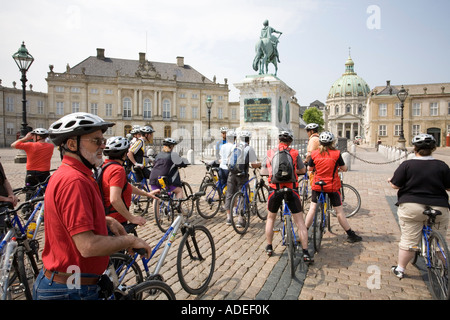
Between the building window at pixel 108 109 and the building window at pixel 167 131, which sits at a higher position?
the building window at pixel 108 109

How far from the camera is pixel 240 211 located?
639cm

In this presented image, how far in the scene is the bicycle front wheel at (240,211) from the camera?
630cm

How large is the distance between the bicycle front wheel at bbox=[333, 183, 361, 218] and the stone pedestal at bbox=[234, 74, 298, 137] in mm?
9957

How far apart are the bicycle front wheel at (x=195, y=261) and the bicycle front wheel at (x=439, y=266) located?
2759 millimetres

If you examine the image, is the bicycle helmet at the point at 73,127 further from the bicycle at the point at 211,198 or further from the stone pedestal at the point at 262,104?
the stone pedestal at the point at 262,104

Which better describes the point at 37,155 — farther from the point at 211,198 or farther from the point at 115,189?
the point at 115,189

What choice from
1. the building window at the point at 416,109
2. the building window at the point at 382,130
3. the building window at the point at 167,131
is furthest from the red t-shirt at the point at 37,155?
the building window at the point at 416,109

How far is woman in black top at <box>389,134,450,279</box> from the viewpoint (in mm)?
3912

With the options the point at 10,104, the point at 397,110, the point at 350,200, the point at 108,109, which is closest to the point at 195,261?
the point at 350,200

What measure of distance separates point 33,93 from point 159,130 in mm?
22539

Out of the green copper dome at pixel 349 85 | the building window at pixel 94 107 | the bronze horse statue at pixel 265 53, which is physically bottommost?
the bronze horse statue at pixel 265 53

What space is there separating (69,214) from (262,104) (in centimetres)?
1707

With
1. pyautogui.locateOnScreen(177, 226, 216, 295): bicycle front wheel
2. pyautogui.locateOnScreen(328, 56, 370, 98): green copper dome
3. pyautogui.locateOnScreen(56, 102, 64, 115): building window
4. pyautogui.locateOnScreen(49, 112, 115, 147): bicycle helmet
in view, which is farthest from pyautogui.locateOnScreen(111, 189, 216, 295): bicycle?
pyautogui.locateOnScreen(328, 56, 370, 98): green copper dome
